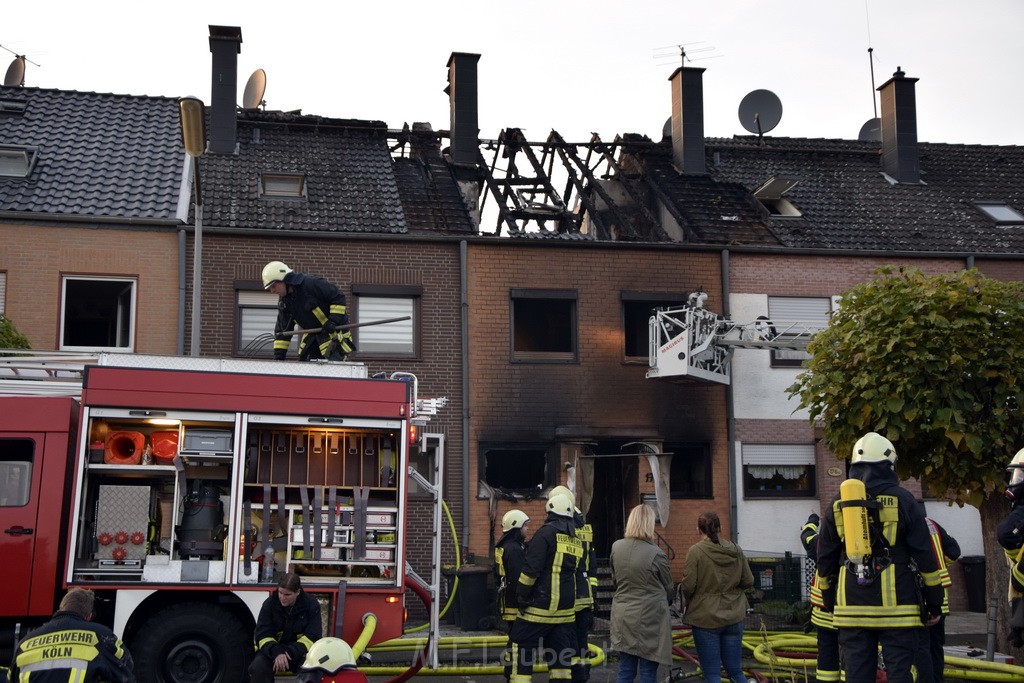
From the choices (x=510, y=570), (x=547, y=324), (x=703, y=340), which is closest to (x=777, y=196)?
(x=703, y=340)

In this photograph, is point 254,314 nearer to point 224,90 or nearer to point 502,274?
point 502,274

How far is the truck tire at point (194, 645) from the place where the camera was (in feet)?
30.3

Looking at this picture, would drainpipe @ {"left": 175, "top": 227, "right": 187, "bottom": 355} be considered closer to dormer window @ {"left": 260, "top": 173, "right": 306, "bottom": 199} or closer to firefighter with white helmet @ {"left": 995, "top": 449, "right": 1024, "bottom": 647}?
dormer window @ {"left": 260, "top": 173, "right": 306, "bottom": 199}

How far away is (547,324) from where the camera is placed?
19.4 meters

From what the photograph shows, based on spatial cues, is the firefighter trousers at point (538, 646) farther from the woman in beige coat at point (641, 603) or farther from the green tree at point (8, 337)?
the green tree at point (8, 337)

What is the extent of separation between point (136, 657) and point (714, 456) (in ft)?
38.8

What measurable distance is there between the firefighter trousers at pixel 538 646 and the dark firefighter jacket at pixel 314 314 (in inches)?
130

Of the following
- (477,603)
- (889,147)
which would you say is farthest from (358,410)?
(889,147)

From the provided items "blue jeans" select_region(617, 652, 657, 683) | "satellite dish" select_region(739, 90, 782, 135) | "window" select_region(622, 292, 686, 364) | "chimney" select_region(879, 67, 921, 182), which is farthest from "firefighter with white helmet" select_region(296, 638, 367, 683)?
"satellite dish" select_region(739, 90, 782, 135)

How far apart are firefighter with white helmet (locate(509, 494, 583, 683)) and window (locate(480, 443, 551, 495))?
A: 29.9 feet

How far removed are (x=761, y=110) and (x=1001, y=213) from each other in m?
5.60

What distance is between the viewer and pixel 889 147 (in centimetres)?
2445

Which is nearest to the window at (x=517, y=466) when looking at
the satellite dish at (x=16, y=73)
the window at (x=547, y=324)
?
the window at (x=547, y=324)

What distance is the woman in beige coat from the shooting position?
913 centimetres
